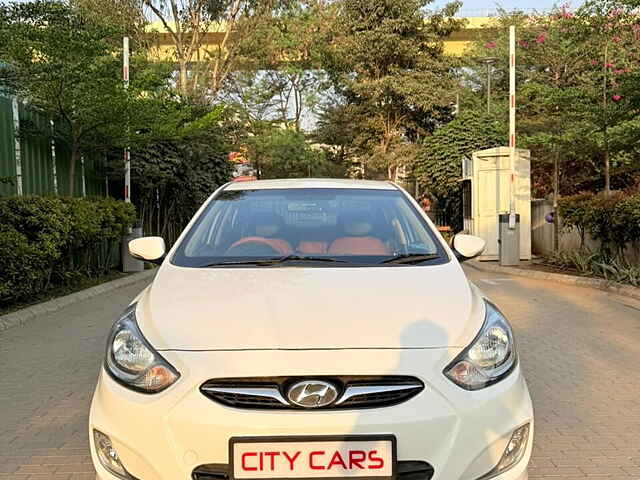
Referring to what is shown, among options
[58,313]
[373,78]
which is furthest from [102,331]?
[373,78]

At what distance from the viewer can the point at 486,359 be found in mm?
2637

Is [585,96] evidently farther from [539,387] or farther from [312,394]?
[312,394]

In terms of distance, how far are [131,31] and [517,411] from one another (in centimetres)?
2534

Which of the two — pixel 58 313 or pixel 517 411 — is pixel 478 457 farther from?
pixel 58 313

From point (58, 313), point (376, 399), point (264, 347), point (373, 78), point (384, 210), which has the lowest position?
point (58, 313)

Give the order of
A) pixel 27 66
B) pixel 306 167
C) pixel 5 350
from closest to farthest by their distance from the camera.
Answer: pixel 5 350 → pixel 27 66 → pixel 306 167

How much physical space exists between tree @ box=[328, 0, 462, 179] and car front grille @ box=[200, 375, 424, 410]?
2862 cm

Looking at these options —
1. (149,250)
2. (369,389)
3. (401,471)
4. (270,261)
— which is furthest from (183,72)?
(401,471)

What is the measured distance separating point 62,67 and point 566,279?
30.2 feet

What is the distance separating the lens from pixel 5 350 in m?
6.55

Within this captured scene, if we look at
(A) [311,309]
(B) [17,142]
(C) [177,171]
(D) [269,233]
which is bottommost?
(A) [311,309]

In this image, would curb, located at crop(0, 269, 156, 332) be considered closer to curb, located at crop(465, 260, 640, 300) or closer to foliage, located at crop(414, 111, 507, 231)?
curb, located at crop(465, 260, 640, 300)

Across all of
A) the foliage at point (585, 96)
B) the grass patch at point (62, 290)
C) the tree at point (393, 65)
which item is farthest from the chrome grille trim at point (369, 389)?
the tree at point (393, 65)

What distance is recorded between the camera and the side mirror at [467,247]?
3985 millimetres
